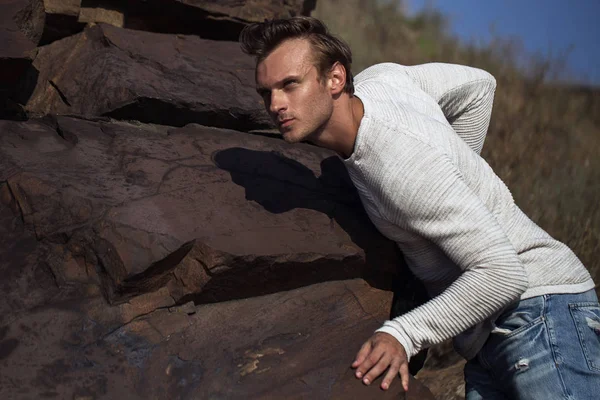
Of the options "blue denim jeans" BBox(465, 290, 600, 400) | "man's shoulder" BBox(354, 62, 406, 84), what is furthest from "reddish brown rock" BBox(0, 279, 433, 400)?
"man's shoulder" BBox(354, 62, 406, 84)

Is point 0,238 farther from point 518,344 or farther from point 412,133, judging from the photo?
point 518,344

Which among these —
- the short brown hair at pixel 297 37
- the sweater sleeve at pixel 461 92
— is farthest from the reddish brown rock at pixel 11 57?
the sweater sleeve at pixel 461 92

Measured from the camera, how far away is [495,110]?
7.05 m

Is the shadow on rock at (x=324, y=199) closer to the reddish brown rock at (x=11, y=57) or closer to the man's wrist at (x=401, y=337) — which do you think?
the man's wrist at (x=401, y=337)

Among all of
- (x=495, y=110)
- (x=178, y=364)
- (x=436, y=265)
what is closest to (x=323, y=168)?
(x=436, y=265)

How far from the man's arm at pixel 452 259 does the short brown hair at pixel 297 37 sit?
43cm

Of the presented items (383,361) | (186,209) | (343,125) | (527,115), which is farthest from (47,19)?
(527,115)

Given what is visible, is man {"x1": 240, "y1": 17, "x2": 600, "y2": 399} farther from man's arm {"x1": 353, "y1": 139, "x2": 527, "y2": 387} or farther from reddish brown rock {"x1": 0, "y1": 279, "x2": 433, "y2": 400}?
reddish brown rock {"x1": 0, "y1": 279, "x2": 433, "y2": 400}

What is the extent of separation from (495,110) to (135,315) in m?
5.58

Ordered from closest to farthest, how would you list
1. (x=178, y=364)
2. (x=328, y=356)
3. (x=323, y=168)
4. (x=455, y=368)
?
(x=178, y=364) → (x=328, y=356) → (x=323, y=168) → (x=455, y=368)

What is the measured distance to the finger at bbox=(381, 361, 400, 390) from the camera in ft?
6.74

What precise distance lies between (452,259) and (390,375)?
15.8 inches

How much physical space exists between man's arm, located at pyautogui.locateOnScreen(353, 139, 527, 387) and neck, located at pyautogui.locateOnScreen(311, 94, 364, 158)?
228mm

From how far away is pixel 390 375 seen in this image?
2.06 meters
